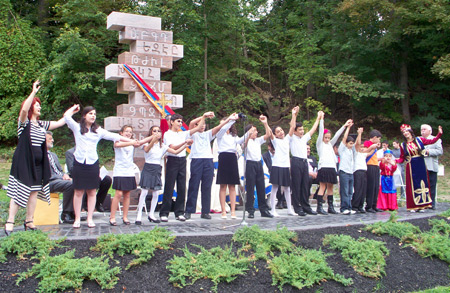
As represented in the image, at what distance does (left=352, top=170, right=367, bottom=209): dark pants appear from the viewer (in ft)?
31.0

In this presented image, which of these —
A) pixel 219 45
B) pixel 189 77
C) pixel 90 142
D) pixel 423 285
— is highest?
pixel 219 45

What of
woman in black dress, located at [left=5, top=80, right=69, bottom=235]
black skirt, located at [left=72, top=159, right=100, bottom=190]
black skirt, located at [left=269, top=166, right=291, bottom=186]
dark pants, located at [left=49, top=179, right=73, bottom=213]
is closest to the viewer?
woman in black dress, located at [left=5, top=80, right=69, bottom=235]

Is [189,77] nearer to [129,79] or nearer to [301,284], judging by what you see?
[129,79]

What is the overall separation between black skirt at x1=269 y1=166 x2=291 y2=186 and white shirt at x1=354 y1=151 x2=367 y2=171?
1.75 m

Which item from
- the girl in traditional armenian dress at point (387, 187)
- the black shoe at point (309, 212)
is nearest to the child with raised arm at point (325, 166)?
the black shoe at point (309, 212)

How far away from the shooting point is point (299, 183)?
901cm

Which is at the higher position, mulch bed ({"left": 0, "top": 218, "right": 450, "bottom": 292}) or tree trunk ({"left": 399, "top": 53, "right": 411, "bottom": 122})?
tree trunk ({"left": 399, "top": 53, "right": 411, "bottom": 122})

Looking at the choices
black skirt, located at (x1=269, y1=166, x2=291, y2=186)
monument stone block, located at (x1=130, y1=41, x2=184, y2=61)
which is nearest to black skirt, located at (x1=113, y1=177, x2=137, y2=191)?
black skirt, located at (x1=269, y1=166, x2=291, y2=186)

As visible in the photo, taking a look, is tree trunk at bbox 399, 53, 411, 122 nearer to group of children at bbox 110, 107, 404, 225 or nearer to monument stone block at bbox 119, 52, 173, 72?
group of children at bbox 110, 107, 404, 225

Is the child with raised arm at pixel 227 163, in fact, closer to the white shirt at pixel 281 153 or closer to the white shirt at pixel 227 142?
the white shirt at pixel 227 142

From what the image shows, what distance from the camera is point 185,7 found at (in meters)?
20.7

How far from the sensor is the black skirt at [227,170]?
8.19 metres

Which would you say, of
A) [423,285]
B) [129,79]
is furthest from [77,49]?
[423,285]

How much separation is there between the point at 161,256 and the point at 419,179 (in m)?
7.02
